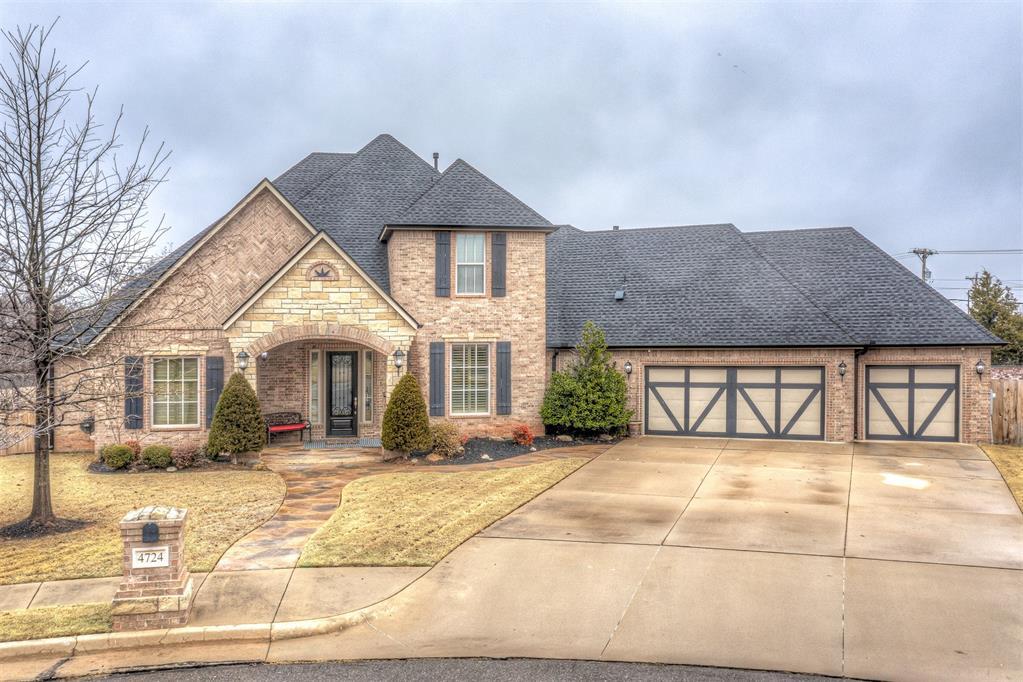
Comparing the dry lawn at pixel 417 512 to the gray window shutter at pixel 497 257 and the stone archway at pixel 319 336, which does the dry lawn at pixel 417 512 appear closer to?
the stone archway at pixel 319 336

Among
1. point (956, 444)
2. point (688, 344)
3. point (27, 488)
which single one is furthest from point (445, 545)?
point (956, 444)

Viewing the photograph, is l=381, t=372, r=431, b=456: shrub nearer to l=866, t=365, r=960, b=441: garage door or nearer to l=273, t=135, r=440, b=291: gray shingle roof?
l=273, t=135, r=440, b=291: gray shingle roof

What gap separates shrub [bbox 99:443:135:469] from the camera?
55.8 ft

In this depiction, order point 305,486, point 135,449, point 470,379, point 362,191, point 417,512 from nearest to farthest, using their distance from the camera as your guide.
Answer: point 417,512 → point 305,486 → point 135,449 → point 470,379 → point 362,191

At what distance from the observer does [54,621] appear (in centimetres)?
794

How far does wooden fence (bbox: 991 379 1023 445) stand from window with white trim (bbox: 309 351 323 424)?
18.7 meters

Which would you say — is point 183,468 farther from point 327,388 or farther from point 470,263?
point 470,263

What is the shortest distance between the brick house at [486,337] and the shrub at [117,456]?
122cm

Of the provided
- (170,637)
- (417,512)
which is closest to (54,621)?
(170,637)

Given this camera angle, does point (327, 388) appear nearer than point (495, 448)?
No

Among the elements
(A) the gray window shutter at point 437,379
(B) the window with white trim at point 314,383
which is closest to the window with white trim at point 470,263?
(A) the gray window shutter at point 437,379

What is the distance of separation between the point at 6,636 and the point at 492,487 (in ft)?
27.4

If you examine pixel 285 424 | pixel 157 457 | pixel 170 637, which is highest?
pixel 285 424

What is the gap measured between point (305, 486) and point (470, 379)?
704cm
